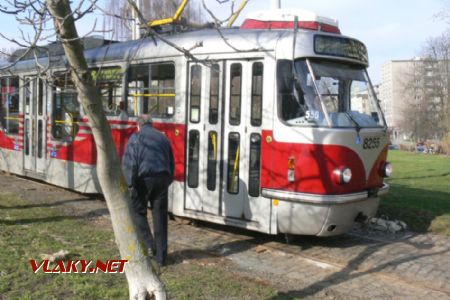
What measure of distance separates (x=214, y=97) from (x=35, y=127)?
6.05 metres

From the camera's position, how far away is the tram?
7168 millimetres

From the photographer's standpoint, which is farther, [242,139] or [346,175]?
[242,139]

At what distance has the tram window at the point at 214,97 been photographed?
8016 millimetres

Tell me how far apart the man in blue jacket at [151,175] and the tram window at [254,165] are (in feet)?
4.87

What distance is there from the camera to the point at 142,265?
14.3 ft

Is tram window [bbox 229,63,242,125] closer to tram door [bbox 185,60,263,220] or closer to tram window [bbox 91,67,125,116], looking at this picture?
tram door [bbox 185,60,263,220]

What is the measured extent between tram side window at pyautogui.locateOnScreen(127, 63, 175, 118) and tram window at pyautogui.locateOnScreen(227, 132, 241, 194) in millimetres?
1287

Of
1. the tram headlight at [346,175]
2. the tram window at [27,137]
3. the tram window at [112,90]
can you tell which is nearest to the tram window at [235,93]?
the tram headlight at [346,175]

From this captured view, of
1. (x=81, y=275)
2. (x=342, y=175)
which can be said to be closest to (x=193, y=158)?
(x=342, y=175)

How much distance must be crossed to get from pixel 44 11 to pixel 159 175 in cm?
275

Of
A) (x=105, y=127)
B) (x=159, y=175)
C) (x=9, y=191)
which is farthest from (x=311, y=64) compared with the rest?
(x=9, y=191)

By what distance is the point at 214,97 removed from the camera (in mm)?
8070

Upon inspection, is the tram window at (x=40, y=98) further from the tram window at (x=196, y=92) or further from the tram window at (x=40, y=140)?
the tram window at (x=196, y=92)

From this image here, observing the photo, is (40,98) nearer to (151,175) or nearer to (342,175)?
(151,175)
